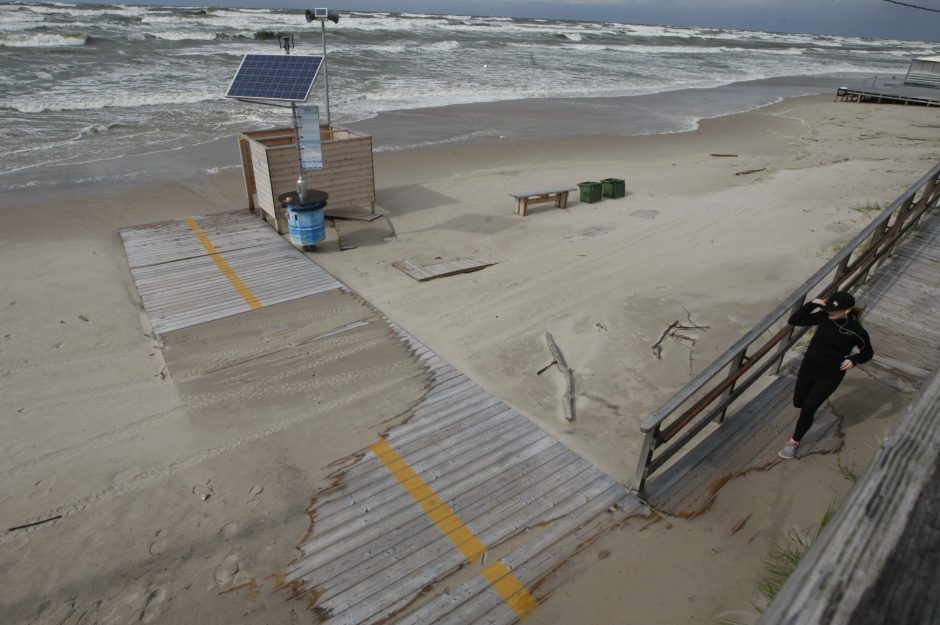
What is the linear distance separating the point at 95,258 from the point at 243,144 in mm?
4038

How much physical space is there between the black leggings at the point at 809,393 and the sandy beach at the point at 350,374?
1.34 ft

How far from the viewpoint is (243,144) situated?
12672mm

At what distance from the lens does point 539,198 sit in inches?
540

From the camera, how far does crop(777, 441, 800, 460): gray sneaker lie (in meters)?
5.10

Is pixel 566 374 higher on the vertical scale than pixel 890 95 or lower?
lower

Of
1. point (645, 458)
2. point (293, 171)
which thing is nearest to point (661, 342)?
point (645, 458)

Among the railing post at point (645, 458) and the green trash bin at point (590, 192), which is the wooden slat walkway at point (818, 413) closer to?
the railing post at point (645, 458)

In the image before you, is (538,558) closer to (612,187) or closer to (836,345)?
(836,345)

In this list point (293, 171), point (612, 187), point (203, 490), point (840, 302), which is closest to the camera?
point (840, 302)

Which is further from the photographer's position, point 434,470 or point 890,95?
point 890,95

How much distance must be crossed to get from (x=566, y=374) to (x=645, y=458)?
106 inches

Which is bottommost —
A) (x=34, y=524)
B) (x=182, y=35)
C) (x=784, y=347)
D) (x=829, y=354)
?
(x=34, y=524)

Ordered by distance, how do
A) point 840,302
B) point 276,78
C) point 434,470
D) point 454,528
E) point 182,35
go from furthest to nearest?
1. point 182,35
2. point 276,78
3. point 434,470
4. point 454,528
5. point 840,302

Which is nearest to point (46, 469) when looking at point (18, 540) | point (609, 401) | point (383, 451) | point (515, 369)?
point (18, 540)
